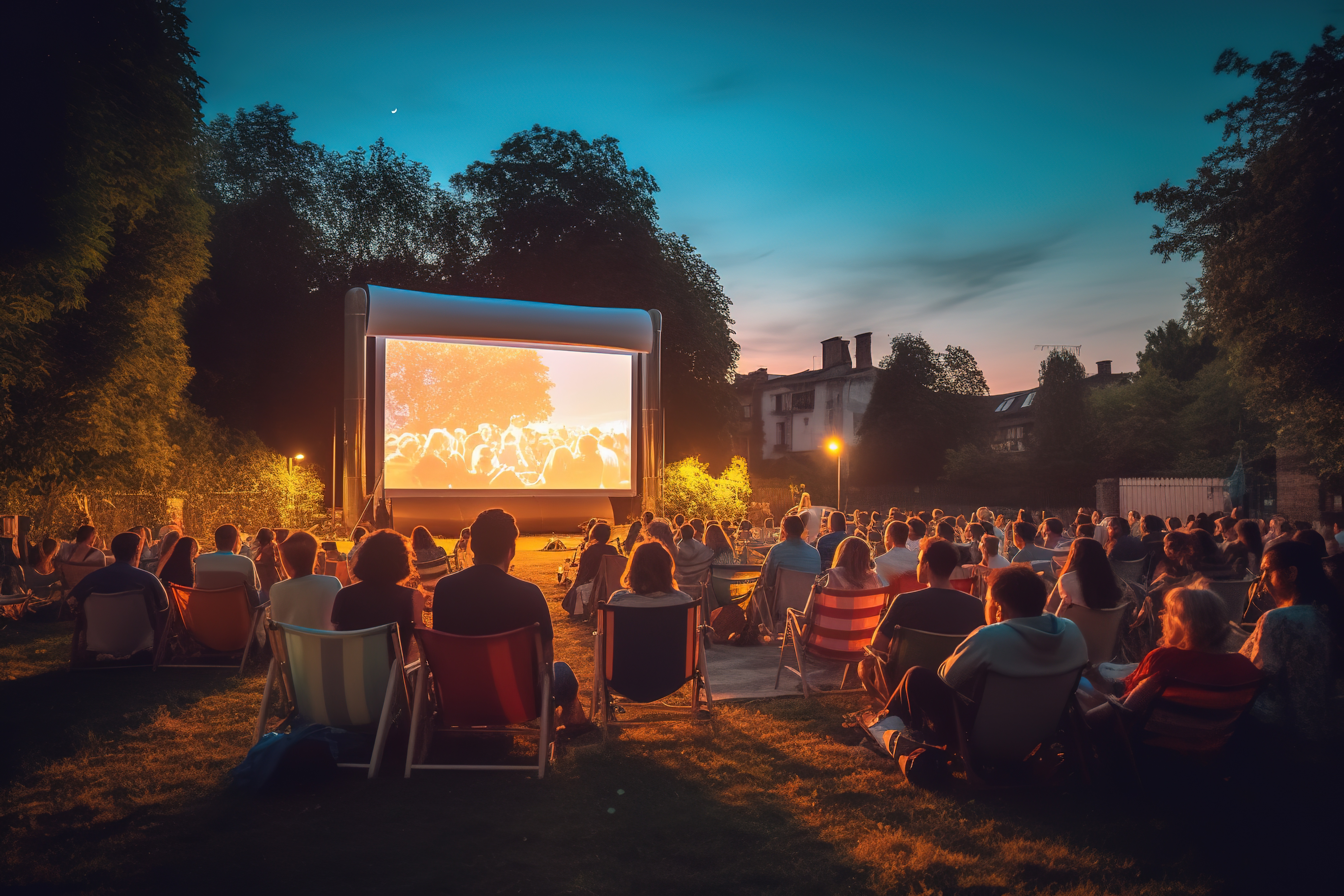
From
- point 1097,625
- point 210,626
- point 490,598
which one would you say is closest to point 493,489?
point 210,626

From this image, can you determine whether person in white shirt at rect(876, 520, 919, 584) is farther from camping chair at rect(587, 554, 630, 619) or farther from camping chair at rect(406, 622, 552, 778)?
camping chair at rect(406, 622, 552, 778)

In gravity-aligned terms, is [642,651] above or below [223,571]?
below

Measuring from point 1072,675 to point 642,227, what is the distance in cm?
2512

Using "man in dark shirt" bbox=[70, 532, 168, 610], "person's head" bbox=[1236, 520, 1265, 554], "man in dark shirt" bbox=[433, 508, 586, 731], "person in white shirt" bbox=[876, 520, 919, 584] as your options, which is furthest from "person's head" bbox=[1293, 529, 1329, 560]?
"man in dark shirt" bbox=[70, 532, 168, 610]

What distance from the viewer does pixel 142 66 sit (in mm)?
12266

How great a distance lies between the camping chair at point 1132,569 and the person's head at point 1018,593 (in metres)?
4.16

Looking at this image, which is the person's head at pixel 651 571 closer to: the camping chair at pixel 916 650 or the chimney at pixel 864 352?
the camping chair at pixel 916 650

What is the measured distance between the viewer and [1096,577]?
468 cm

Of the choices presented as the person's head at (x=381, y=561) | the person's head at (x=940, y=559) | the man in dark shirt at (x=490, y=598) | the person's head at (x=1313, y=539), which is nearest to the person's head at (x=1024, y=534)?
the person's head at (x=1313, y=539)

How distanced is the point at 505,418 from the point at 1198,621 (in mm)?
16099

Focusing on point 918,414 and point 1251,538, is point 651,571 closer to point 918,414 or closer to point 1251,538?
point 1251,538

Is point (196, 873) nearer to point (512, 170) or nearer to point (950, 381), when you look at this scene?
point (512, 170)

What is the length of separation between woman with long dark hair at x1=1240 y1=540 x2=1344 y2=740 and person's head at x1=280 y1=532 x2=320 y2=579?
15.6ft

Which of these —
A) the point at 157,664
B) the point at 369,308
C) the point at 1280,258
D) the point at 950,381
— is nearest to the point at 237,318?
the point at 369,308
